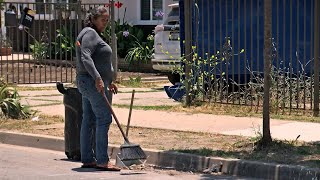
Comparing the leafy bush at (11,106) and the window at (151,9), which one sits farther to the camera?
the window at (151,9)

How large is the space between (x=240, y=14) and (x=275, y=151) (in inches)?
197

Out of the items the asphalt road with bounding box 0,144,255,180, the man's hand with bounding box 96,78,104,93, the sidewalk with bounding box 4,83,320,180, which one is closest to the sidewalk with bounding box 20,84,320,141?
the sidewalk with bounding box 4,83,320,180

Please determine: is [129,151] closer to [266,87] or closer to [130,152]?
[130,152]

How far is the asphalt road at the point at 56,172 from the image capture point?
888 cm

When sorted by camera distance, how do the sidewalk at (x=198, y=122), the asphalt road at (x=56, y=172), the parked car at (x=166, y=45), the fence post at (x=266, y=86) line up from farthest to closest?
the parked car at (x=166, y=45)
the sidewalk at (x=198, y=122)
the fence post at (x=266, y=86)
the asphalt road at (x=56, y=172)

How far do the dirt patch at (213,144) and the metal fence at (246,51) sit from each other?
2.46m

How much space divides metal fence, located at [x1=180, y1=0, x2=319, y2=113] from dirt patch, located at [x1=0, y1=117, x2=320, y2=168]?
2460 millimetres

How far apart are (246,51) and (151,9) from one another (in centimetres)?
1131

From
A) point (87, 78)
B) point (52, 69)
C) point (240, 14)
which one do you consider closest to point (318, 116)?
point (240, 14)

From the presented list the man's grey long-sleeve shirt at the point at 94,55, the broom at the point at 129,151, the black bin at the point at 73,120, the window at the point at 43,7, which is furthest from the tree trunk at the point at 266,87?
the window at the point at 43,7

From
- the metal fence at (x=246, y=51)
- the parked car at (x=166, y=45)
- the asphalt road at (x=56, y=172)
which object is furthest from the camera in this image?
the parked car at (x=166, y=45)

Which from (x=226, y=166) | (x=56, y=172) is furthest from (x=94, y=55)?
(x=226, y=166)

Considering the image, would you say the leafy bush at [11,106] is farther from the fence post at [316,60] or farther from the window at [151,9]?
the window at [151,9]

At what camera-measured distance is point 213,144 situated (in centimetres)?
1017
